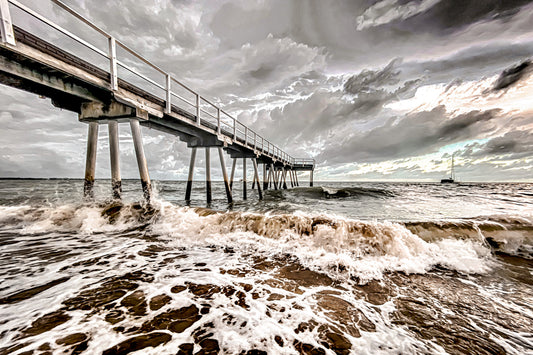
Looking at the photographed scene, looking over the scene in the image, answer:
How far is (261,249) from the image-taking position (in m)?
4.54

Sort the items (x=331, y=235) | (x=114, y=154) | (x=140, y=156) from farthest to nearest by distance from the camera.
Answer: (x=140, y=156) < (x=114, y=154) < (x=331, y=235)

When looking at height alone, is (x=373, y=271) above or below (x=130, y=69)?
below

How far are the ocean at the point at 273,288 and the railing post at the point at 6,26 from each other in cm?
431

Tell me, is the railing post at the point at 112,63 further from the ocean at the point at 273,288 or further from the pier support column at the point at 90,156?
the ocean at the point at 273,288

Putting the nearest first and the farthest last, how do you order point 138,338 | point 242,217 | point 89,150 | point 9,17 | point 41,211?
point 138,338 → point 9,17 → point 242,217 → point 41,211 → point 89,150

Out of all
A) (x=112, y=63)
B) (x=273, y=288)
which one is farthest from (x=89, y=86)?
(x=273, y=288)

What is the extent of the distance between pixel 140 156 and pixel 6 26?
4497mm

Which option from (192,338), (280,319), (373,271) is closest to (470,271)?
(373,271)

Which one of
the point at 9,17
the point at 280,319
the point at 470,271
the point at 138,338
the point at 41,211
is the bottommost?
the point at 470,271

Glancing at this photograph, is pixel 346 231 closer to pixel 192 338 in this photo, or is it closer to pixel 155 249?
pixel 192 338

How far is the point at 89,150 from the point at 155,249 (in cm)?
617

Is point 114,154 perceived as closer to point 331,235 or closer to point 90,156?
point 90,156

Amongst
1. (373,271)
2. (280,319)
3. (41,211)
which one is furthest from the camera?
(41,211)

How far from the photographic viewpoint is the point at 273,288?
111 inches
